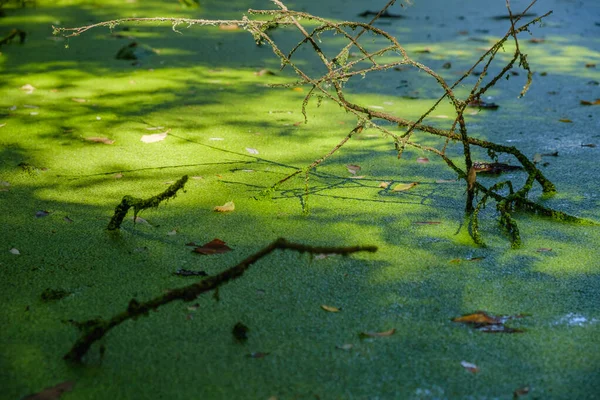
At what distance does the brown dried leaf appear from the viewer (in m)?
1.62

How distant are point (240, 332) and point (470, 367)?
0.44 m

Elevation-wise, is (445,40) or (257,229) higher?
(445,40)

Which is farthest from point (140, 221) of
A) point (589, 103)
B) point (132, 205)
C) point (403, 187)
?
point (589, 103)

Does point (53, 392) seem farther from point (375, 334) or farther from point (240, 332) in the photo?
point (375, 334)

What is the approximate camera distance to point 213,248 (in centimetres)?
164

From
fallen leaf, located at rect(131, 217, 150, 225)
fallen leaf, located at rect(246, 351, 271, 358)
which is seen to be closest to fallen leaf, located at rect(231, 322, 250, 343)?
fallen leaf, located at rect(246, 351, 271, 358)

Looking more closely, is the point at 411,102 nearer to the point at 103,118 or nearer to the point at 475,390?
the point at 103,118

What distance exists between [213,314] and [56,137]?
142 cm

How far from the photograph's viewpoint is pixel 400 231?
179cm

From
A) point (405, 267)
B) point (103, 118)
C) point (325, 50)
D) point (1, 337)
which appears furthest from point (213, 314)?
point (325, 50)

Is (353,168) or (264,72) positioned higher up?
(264,72)

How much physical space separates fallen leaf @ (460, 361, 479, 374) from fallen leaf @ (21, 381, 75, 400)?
0.70m

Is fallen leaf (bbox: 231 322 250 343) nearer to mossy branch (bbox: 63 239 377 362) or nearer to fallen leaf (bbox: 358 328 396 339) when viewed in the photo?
mossy branch (bbox: 63 239 377 362)

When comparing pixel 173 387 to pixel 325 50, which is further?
pixel 325 50
